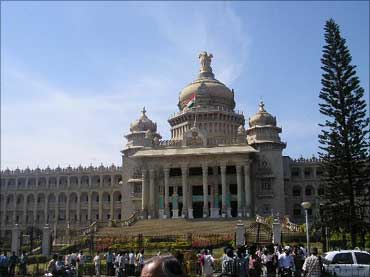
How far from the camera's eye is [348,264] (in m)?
18.8

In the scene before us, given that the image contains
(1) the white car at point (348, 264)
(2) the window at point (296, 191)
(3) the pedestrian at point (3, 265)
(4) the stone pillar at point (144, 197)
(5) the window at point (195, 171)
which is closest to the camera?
(1) the white car at point (348, 264)

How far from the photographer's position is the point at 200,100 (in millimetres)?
65500

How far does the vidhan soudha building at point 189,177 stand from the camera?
179 feet

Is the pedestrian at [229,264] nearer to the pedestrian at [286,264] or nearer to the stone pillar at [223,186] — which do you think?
the pedestrian at [286,264]

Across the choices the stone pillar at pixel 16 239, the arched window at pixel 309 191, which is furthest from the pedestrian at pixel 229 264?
the arched window at pixel 309 191

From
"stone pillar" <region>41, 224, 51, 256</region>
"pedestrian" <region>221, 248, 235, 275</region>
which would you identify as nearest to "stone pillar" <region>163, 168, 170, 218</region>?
"stone pillar" <region>41, 224, 51, 256</region>

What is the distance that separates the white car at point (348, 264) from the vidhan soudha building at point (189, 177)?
33398 millimetres

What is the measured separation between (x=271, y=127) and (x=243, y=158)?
29.9ft

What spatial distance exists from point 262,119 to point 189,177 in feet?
40.0

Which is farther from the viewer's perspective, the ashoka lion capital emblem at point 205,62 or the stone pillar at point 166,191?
the ashoka lion capital emblem at point 205,62

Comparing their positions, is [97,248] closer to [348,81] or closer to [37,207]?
[348,81]

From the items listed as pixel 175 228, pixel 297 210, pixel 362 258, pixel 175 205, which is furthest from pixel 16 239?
pixel 297 210

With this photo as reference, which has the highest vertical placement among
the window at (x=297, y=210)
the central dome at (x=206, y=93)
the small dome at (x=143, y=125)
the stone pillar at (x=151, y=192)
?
the central dome at (x=206, y=93)

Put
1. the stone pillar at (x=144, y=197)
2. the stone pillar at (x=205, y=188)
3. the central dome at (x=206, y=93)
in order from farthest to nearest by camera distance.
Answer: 1. the central dome at (x=206, y=93)
2. the stone pillar at (x=144, y=197)
3. the stone pillar at (x=205, y=188)
